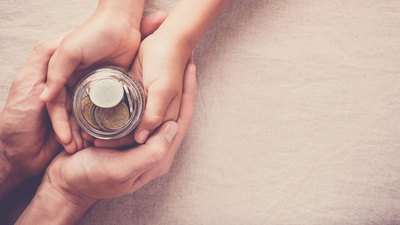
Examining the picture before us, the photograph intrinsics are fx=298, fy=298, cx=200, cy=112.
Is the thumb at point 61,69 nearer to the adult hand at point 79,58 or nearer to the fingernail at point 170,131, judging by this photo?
the adult hand at point 79,58

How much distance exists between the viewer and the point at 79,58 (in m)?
0.44

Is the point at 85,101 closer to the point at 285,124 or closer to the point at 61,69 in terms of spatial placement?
the point at 61,69

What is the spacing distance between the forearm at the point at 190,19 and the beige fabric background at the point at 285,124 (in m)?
0.06

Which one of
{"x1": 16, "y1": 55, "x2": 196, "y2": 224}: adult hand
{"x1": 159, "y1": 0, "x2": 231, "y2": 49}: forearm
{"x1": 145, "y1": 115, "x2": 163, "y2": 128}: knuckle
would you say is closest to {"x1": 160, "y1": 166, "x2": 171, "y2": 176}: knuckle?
{"x1": 16, "y1": 55, "x2": 196, "y2": 224}: adult hand

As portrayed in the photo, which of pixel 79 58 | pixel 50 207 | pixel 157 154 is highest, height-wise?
pixel 79 58

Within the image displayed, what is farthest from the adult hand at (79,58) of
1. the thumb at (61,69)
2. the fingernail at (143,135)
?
the fingernail at (143,135)

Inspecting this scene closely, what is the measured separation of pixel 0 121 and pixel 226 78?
39 centimetres

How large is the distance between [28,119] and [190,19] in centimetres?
31

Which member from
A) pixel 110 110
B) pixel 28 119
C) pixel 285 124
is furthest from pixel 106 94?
pixel 285 124

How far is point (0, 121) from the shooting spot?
19.3 inches

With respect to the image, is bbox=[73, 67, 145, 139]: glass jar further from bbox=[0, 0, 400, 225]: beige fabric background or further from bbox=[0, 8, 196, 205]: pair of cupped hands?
bbox=[0, 0, 400, 225]: beige fabric background

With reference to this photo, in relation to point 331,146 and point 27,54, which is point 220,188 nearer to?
point 331,146

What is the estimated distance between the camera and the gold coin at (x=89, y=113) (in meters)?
0.42

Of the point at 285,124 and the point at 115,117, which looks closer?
the point at 115,117
